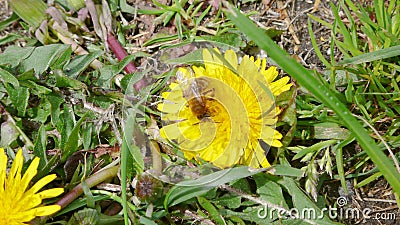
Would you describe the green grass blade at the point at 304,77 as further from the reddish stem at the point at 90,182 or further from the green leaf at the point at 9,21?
the green leaf at the point at 9,21

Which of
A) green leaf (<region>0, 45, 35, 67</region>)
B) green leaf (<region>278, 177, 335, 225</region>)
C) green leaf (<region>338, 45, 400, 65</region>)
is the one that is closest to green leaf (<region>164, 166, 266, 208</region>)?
green leaf (<region>278, 177, 335, 225</region>)

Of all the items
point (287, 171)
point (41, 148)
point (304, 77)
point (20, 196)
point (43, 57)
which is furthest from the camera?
point (43, 57)

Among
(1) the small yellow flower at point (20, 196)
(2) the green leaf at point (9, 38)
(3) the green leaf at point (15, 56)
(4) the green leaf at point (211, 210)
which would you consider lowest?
(4) the green leaf at point (211, 210)

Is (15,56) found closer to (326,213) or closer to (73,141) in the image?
(73,141)

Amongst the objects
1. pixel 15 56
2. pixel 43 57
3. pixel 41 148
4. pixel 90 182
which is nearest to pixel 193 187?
pixel 90 182

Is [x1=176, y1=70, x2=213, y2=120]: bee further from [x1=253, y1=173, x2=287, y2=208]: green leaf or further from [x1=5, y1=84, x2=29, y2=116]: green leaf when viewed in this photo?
[x1=5, y1=84, x2=29, y2=116]: green leaf

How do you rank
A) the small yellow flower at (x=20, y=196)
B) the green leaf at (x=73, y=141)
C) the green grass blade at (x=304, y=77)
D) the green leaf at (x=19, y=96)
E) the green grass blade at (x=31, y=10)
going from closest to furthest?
the green grass blade at (x=304, y=77), the small yellow flower at (x=20, y=196), the green leaf at (x=73, y=141), the green leaf at (x=19, y=96), the green grass blade at (x=31, y=10)

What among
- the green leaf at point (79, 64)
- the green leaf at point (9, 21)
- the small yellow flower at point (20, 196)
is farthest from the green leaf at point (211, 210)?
the green leaf at point (9, 21)
